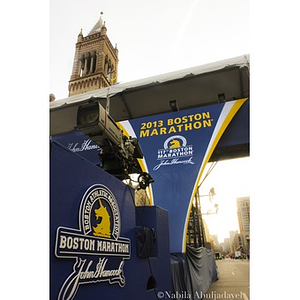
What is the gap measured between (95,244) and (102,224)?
20cm

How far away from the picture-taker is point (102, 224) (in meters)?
2.25

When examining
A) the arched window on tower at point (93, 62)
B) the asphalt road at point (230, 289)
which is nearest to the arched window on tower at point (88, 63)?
the arched window on tower at point (93, 62)

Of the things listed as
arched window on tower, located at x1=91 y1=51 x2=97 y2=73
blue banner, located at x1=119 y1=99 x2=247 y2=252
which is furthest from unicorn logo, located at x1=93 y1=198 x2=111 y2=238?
arched window on tower, located at x1=91 y1=51 x2=97 y2=73

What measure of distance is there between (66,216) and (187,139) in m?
4.01

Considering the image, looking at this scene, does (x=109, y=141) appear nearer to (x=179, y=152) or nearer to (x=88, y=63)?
(x=179, y=152)

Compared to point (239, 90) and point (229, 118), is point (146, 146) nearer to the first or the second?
point (229, 118)

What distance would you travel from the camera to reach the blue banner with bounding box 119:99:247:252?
16.8ft

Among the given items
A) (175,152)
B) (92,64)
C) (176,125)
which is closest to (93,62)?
(92,64)

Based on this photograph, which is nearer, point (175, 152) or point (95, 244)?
point (95, 244)

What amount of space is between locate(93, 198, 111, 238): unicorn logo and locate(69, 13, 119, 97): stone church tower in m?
29.9

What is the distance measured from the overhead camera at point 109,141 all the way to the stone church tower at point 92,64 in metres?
29.0

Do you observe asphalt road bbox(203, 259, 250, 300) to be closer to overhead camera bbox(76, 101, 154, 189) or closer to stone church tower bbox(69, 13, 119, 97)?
overhead camera bbox(76, 101, 154, 189)

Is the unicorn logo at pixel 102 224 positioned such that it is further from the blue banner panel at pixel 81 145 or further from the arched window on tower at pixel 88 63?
the arched window on tower at pixel 88 63
